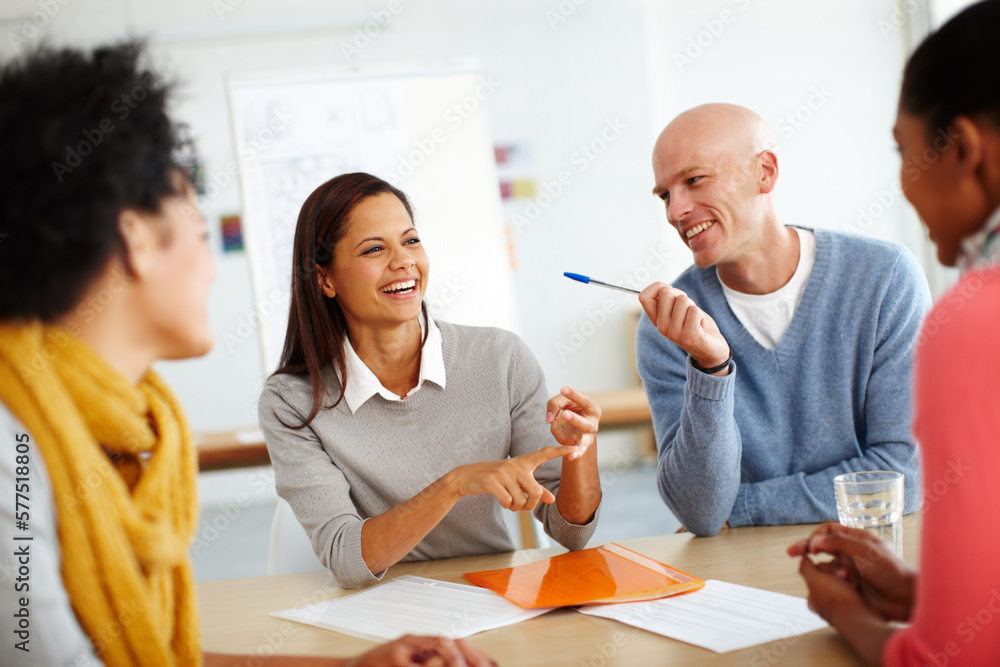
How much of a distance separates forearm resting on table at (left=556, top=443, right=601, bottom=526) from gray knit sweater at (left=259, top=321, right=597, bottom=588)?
0.02m

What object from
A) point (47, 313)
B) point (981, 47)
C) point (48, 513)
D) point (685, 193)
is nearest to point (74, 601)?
point (48, 513)

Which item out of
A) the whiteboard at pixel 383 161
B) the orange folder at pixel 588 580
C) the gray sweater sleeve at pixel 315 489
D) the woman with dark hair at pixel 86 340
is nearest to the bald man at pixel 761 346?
the orange folder at pixel 588 580

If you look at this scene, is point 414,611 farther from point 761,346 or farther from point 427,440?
point 761,346

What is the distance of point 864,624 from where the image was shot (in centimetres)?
89

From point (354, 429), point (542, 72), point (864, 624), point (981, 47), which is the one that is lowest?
point (864, 624)

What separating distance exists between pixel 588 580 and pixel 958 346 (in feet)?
2.32

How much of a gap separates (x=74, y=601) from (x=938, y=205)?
0.87m

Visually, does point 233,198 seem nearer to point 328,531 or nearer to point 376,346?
point 376,346

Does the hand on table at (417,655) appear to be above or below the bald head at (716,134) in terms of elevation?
below

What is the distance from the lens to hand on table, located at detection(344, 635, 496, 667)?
0.87 meters

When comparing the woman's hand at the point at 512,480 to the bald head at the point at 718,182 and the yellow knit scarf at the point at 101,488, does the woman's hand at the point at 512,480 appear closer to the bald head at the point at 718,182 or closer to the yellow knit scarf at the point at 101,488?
the yellow knit scarf at the point at 101,488

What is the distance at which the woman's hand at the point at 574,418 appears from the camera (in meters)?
1.35

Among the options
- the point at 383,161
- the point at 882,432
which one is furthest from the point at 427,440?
the point at 383,161

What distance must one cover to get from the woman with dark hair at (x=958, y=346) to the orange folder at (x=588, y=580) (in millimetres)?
384
